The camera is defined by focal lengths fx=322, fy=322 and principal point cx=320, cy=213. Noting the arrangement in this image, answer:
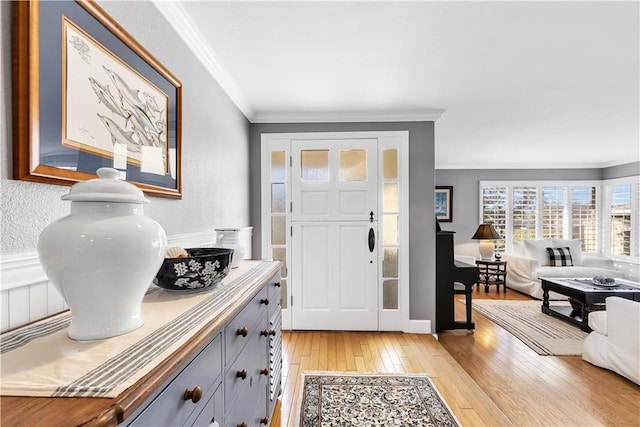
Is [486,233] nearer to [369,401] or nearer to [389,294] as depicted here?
[389,294]

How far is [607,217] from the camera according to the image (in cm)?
630

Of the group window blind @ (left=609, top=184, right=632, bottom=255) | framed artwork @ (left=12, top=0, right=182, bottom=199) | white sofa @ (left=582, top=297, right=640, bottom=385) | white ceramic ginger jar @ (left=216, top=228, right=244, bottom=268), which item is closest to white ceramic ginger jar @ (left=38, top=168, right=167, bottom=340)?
framed artwork @ (left=12, top=0, right=182, bottom=199)

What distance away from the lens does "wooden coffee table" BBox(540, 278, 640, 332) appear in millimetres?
3549

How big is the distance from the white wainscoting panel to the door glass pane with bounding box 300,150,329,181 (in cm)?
270

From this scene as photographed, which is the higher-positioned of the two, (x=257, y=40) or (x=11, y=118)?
(x=257, y=40)

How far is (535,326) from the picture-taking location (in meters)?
3.80

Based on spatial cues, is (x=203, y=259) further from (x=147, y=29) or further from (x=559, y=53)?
(x=559, y=53)

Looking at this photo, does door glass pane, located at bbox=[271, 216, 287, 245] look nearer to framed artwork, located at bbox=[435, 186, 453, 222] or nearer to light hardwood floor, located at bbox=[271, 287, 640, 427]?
light hardwood floor, located at bbox=[271, 287, 640, 427]

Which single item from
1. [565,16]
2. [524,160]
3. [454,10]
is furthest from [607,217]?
[454,10]

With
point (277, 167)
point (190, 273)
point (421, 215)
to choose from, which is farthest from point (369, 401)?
point (277, 167)

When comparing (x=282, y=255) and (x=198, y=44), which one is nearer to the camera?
(x=198, y=44)

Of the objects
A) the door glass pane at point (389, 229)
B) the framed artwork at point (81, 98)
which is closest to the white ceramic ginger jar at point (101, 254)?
the framed artwork at point (81, 98)

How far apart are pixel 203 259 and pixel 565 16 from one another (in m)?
2.22

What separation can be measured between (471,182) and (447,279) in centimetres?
371
